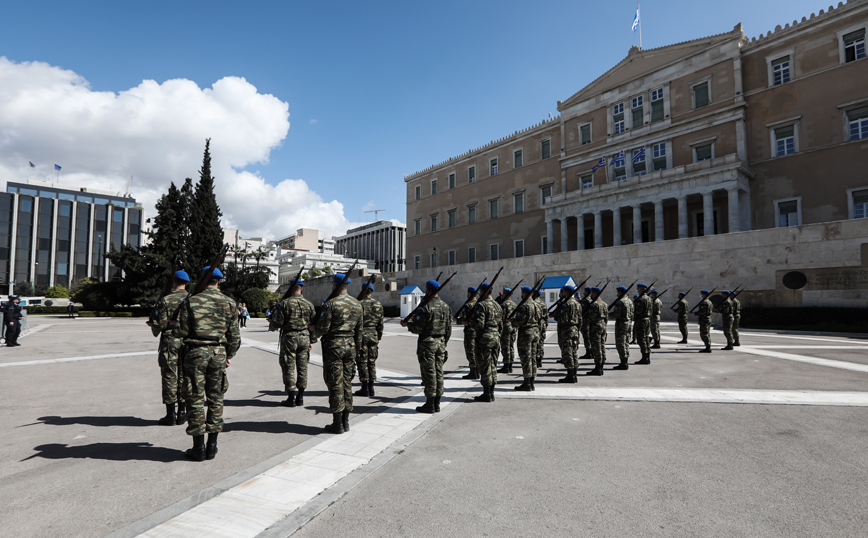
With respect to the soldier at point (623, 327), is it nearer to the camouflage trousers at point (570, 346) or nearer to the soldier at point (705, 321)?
the camouflage trousers at point (570, 346)

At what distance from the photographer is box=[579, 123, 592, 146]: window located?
40156 millimetres

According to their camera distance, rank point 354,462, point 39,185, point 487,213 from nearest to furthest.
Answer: point 354,462 → point 487,213 → point 39,185

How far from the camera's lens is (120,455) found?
4.81 meters

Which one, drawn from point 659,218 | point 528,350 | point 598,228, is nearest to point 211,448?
point 528,350

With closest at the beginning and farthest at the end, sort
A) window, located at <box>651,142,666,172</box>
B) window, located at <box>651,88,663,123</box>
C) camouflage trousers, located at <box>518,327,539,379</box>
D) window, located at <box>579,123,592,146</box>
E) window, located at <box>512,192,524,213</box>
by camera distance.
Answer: camouflage trousers, located at <box>518,327,539,379</box>
window, located at <box>651,142,666,172</box>
window, located at <box>651,88,663,123</box>
window, located at <box>579,123,592,146</box>
window, located at <box>512,192,524,213</box>

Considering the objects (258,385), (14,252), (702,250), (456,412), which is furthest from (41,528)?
(14,252)

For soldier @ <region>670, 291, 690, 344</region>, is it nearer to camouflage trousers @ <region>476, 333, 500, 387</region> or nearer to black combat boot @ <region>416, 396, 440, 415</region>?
camouflage trousers @ <region>476, 333, 500, 387</region>

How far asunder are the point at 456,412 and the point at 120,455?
4208 millimetres

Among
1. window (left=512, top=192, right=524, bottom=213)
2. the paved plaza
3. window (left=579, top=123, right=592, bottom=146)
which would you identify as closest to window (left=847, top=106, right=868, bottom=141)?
→ window (left=579, top=123, right=592, bottom=146)

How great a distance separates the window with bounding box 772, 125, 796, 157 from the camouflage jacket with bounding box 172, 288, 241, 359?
37230 millimetres

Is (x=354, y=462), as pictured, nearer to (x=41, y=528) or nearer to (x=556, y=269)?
(x=41, y=528)

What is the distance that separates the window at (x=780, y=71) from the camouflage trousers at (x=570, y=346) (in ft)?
108

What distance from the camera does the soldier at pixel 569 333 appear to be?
8.91 m

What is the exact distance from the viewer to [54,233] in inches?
3841
